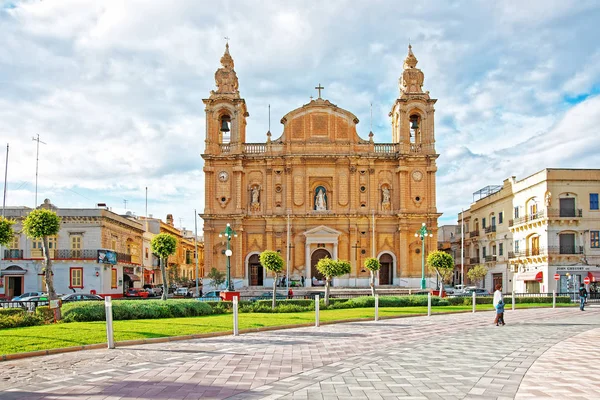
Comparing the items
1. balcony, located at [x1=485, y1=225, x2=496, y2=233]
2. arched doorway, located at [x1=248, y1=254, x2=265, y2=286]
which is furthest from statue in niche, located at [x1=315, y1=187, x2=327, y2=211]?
balcony, located at [x1=485, y1=225, x2=496, y2=233]

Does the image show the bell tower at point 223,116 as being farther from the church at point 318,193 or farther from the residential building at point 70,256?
the residential building at point 70,256

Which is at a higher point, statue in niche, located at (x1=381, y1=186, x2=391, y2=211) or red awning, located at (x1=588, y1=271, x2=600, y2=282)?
statue in niche, located at (x1=381, y1=186, x2=391, y2=211)

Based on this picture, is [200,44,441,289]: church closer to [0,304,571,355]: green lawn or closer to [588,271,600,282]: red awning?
[588,271,600,282]: red awning

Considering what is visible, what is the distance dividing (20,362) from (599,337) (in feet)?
51.7

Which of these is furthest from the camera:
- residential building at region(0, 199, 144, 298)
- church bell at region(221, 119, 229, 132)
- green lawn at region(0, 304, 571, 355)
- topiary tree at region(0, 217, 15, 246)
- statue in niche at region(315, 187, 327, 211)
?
church bell at region(221, 119, 229, 132)

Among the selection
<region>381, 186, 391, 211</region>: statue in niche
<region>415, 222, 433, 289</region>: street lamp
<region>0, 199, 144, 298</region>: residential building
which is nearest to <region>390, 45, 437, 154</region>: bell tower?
<region>381, 186, 391, 211</region>: statue in niche

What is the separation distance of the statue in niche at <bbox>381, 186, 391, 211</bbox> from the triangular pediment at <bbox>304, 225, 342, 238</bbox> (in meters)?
4.74

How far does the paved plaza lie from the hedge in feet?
20.9

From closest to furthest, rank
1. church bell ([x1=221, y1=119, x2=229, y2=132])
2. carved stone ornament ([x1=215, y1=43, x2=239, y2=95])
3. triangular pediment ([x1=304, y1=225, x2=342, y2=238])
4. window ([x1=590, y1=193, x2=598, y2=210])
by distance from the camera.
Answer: window ([x1=590, y1=193, x2=598, y2=210]), triangular pediment ([x1=304, y1=225, x2=342, y2=238]), carved stone ornament ([x1=215, y1=43, x2=239, y2=95]), church bell ([x1=221, y1=119, x2=229, y2=132])

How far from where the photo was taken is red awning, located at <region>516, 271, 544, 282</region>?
4541 centimetres

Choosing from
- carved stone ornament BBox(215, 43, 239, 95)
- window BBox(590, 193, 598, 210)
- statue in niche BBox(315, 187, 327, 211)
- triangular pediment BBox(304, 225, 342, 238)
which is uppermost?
carved stone ornament BBox(215, 43, 239, 95)

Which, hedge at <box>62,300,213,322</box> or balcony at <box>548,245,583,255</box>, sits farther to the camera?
balcony at <box>548,245,583,255</box>

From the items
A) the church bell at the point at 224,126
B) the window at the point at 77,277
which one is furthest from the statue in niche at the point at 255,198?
the window at the point at 77,277

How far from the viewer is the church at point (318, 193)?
52.9 metres
